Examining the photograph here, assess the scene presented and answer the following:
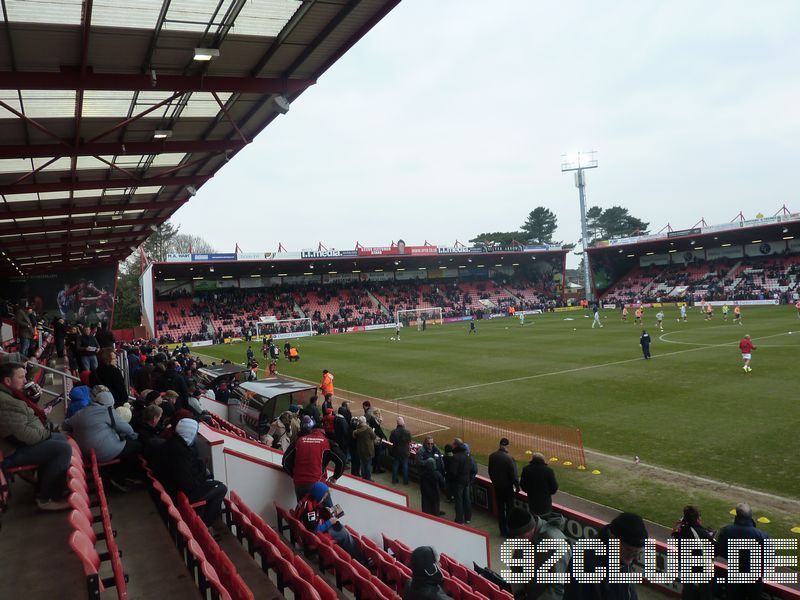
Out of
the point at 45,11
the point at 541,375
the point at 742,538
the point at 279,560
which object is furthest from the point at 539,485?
the point at 541,375

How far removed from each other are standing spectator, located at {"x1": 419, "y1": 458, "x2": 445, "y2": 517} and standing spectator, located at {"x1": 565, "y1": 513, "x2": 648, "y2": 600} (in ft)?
18.4

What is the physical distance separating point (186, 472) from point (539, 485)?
4.88 meters

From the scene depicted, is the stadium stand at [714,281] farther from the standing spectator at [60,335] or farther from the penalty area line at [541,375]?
the standing spectator at [60,335]

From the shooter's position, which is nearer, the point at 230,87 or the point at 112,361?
the point at 112,361

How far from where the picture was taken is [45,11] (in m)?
7.74

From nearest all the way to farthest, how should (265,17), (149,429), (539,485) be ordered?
1. (149,429)
2. (539,485)
3. (265,17)

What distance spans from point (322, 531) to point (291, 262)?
51941 mm

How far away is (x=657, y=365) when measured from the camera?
22.8m

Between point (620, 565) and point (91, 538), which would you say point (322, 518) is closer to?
point (91, 538)

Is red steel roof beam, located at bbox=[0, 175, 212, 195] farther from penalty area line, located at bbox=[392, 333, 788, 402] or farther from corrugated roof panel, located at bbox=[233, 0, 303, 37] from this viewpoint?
penalty area line, located at bbox=[392, 333, 788, 402]

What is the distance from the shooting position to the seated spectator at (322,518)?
6375 millimetres

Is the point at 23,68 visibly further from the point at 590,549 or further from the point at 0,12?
the point at 590,549

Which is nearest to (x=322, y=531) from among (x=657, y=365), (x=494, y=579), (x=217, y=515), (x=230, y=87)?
(x=217, y=515)

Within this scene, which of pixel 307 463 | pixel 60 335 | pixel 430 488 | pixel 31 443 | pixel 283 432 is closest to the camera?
pixel 31 443
